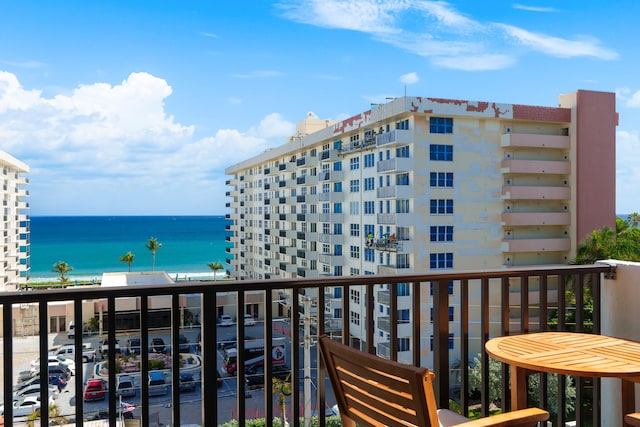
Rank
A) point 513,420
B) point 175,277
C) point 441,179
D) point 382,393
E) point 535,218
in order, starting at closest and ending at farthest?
point 382,393 → point 513,420 → point 441,179 → point 535,218 → point 175,277

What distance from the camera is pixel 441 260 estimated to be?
23891mm

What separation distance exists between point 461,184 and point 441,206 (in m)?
1.49

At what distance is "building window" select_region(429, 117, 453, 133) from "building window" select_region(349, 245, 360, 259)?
700cm

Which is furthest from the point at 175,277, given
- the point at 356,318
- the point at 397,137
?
the point at 397,137

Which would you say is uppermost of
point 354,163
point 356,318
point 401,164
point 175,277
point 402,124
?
point 402,124

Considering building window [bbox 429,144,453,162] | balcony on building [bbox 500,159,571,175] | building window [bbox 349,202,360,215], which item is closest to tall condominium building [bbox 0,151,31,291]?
building window [bbox 349,202,360,215]

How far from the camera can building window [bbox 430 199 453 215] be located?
24.0 m

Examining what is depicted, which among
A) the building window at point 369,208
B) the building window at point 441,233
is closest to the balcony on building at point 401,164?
the building window at point 369,208

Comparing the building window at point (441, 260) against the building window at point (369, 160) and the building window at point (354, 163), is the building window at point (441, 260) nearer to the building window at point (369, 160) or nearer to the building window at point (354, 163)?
the building window at point (369, 160)

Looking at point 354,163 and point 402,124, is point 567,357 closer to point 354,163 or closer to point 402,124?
point 402,124

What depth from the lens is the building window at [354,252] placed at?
26.8 meters

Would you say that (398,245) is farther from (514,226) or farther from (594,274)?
(594,274)

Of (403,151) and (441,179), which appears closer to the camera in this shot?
(403,151)

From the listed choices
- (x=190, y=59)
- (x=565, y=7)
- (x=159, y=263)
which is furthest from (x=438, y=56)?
(x=159, y=263)
